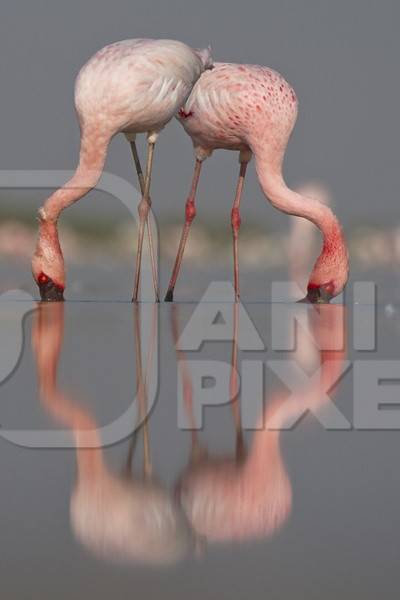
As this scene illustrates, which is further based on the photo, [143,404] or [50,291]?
[50,291]

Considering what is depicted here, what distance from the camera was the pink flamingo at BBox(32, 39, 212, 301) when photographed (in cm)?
442

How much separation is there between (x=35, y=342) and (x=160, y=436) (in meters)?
1.26

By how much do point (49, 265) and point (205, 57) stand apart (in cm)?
112

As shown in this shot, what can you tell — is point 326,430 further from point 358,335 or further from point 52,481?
point 358,335

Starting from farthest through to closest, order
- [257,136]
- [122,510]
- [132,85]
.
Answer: [257,136] → [132,85] → [122,510]

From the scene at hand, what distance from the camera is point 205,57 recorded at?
482 cm

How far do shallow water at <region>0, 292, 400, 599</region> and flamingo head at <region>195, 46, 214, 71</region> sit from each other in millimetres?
2985

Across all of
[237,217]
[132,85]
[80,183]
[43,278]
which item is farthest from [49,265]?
[237,217]

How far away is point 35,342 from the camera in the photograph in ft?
8.38

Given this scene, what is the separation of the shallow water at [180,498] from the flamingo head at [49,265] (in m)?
2.76

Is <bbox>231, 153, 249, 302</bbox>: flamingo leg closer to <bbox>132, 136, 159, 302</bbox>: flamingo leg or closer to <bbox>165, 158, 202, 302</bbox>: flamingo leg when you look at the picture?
<bbox>165, 158, 202, 302</bbox>: flamingo leg

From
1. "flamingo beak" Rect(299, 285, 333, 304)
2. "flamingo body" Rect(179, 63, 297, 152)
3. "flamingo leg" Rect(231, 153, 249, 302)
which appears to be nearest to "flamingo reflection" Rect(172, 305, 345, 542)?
"flamingo body" Rect(179, 63, 297, 152)

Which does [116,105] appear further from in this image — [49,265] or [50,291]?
[50,291]

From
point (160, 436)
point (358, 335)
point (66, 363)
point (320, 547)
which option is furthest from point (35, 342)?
point (320, 547)
